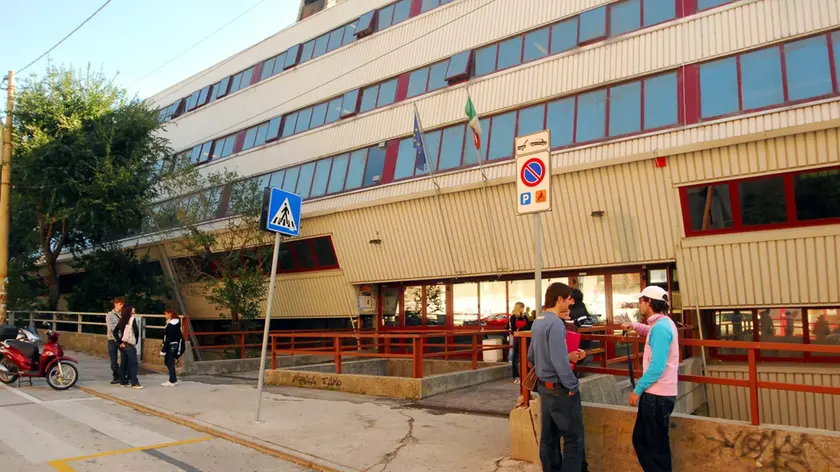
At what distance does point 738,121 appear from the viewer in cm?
1195

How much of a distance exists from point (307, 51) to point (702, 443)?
2077cm

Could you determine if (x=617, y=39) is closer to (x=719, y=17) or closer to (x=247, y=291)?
(x=719, y=17)

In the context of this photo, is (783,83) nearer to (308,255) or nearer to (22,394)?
(308,255)

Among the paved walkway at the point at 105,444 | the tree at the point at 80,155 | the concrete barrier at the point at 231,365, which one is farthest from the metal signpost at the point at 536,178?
the tree at the point at 80,155

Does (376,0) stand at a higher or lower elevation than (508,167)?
higher

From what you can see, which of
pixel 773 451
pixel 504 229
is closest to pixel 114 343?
pixel 504 229

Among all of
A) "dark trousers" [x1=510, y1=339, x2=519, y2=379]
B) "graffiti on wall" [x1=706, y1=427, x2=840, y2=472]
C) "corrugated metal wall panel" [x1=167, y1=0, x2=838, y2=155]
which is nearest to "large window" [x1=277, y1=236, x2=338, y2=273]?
"corrugated metal wall panel" [x1=167, y1=0, x2=838, y2=155]

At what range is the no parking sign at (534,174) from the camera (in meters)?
6.46

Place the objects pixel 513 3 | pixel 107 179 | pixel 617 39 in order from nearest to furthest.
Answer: pixel 617 39 < pixel 513 3 < pixel 107 179

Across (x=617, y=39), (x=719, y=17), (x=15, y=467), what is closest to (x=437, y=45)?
(x=617, y=39)

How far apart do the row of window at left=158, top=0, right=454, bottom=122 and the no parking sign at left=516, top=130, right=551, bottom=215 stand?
12941mm

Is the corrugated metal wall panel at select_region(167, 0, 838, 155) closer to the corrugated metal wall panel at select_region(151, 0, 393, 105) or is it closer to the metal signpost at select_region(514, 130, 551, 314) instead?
the corrugated metal wall panel at select_region(151, 0, 393, 105)

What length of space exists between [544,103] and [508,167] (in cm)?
183

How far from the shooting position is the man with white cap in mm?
5305
